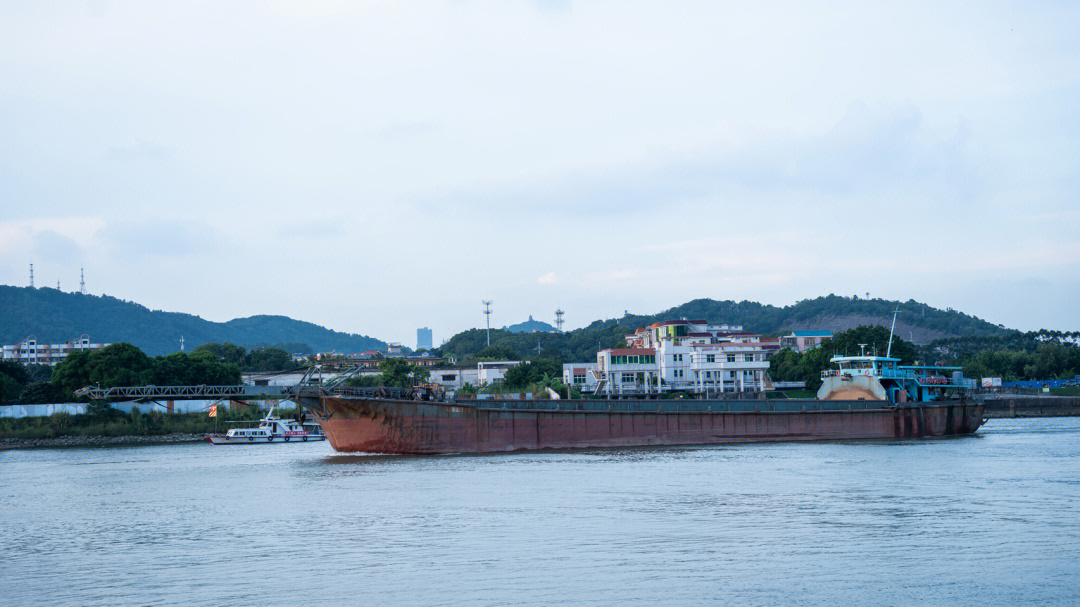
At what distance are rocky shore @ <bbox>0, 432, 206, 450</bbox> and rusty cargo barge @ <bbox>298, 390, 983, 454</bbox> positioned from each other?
23777 millimetres

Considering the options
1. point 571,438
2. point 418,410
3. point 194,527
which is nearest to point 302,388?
point 418,410

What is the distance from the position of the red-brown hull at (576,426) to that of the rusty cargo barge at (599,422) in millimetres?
45

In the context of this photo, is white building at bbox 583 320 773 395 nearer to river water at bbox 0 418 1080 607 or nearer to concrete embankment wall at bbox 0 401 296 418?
concrete embankment wall at bbox 0 401 296 418

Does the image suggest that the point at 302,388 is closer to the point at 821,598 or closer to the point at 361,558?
the point at 361,558

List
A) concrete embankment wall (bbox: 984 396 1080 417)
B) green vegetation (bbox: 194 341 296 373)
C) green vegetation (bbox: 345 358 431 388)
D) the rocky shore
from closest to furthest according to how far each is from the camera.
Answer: the rocky shore < concrete embankment wall (bbox: 984 396 1080 417) < green vegetation (bbox: 345 358 431 388) < green vegetation (bbox: 194 341 296 373)

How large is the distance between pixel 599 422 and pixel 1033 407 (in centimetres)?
5810

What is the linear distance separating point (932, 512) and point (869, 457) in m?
15.1

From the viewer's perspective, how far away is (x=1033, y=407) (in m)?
86.9

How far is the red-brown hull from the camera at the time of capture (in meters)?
43.2

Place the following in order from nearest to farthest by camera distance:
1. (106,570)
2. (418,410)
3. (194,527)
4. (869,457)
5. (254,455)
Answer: (106,570)
(194,527)
(869,457)
(418,410)
(254,455)

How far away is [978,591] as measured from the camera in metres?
17.7

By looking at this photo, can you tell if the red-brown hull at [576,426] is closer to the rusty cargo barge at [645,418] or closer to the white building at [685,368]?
the rusty cargo barge at [645,418]

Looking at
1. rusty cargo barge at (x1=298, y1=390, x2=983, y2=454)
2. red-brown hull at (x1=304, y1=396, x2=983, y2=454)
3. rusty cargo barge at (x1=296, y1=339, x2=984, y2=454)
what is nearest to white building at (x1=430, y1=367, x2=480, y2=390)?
rusty cargo barge at (x1=296, y1=339, x2=984, y2=454)

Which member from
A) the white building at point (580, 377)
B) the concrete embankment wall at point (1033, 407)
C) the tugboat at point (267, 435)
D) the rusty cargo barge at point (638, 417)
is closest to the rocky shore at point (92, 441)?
the tugboat at point (267, 435)
